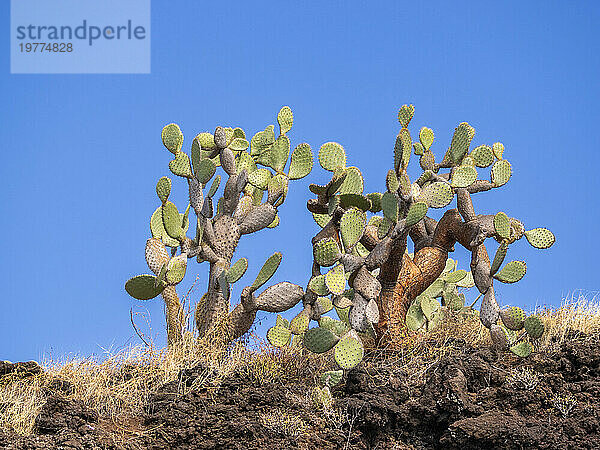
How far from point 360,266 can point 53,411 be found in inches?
111

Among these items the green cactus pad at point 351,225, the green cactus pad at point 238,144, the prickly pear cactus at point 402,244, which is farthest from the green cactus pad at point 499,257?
the green cactus pad at point 238,144

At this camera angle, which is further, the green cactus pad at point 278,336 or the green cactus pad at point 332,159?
the green cactus pad at point 332,159

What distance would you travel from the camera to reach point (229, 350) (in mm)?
7926

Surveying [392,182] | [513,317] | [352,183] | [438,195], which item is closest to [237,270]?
[352,183]

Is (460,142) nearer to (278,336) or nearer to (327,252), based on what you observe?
(327,252)

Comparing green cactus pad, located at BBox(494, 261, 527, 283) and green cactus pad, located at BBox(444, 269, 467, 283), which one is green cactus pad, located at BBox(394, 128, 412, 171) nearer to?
green cactus pad, located at BBox(494, 261, 527, 283)

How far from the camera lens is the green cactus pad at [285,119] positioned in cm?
852

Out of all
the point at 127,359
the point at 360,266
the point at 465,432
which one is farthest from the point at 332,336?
the point at 127,359

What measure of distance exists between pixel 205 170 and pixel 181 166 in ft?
1.05

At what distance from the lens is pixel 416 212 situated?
755 centimetres

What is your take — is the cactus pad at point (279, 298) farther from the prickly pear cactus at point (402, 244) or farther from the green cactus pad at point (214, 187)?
the green cactus pad at point (214, 187)

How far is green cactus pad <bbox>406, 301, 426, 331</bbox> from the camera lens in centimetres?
827

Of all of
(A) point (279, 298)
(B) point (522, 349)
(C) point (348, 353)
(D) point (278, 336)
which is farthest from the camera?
(A) point (279, 298)

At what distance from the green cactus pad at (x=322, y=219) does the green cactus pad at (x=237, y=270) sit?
0.81 m
